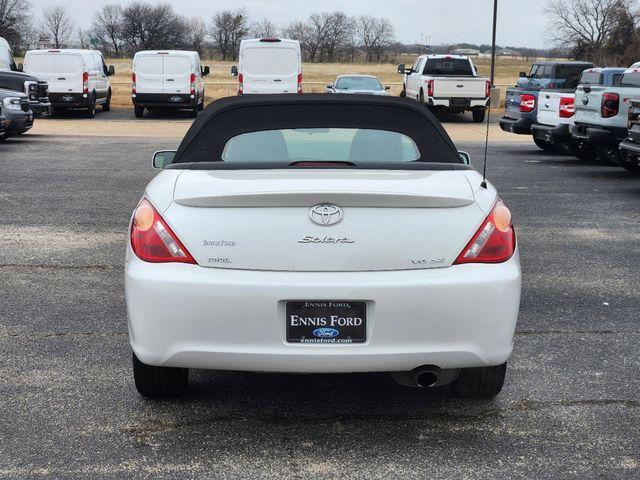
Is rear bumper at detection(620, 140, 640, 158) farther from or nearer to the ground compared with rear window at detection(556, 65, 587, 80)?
nearer to the ground

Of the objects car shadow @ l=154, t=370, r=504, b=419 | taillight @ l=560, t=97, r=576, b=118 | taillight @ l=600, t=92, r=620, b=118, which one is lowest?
car shadow @ l=154, t=370, r=504, b=419

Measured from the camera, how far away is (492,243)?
372cm

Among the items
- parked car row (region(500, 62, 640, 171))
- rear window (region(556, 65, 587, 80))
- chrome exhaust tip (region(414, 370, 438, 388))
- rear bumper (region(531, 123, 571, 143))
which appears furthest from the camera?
rear window (region(556, 65, 587, 80))

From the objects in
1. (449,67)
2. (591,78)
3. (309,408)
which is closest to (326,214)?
(309,408)

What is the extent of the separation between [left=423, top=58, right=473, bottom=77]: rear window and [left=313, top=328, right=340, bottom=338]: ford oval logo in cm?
2643

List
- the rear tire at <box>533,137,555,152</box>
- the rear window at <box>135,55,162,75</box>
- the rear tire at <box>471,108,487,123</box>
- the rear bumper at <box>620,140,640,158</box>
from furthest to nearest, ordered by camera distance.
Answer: the rear tire at <box>471,108,487,123</box> → the rear window at <box>135,55,162,75</box> → the rear tire at <box>533,137,555,152</box> → the rear bumper at <box>620,140,640,158</box>

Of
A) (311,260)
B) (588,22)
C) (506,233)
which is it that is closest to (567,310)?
(506,233)

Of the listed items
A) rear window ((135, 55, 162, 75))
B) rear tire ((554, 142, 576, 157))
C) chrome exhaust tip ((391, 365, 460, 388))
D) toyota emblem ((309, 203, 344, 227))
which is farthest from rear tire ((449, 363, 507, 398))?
rear window ((135, 55, 162, 75))

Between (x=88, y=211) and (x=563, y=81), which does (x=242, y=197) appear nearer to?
(x=88, y=211)

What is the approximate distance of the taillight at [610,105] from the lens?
13273 millimetres

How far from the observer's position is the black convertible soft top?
15.3 ft

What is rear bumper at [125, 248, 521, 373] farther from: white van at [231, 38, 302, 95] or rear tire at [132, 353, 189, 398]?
white van at [231, 38, 302, 95]

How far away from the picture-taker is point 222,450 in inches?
144

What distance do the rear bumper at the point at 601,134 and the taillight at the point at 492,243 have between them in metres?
10.4
